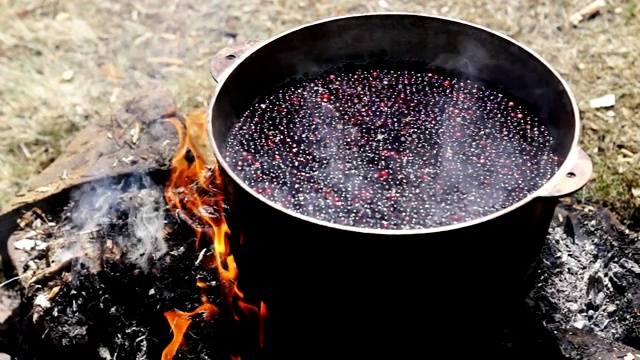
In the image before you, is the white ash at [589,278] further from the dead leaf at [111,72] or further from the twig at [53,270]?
the dead leaf at [111,72]

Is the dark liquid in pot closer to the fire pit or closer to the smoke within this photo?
the fire pit

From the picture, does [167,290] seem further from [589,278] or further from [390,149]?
[589,278]

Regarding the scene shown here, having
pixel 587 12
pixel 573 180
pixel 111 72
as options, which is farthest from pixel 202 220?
pixel 587 12

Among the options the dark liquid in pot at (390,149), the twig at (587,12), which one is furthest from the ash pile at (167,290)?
the twig at (587,12)

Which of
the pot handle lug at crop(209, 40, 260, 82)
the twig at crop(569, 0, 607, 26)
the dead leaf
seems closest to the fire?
the pot handle lug at crop(209, 40, 260, 82)

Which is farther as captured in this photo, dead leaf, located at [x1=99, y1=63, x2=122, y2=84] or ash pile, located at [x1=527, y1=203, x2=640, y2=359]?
dead leaf, located at [x1=99, y1=63, x2=122, y2=84]
